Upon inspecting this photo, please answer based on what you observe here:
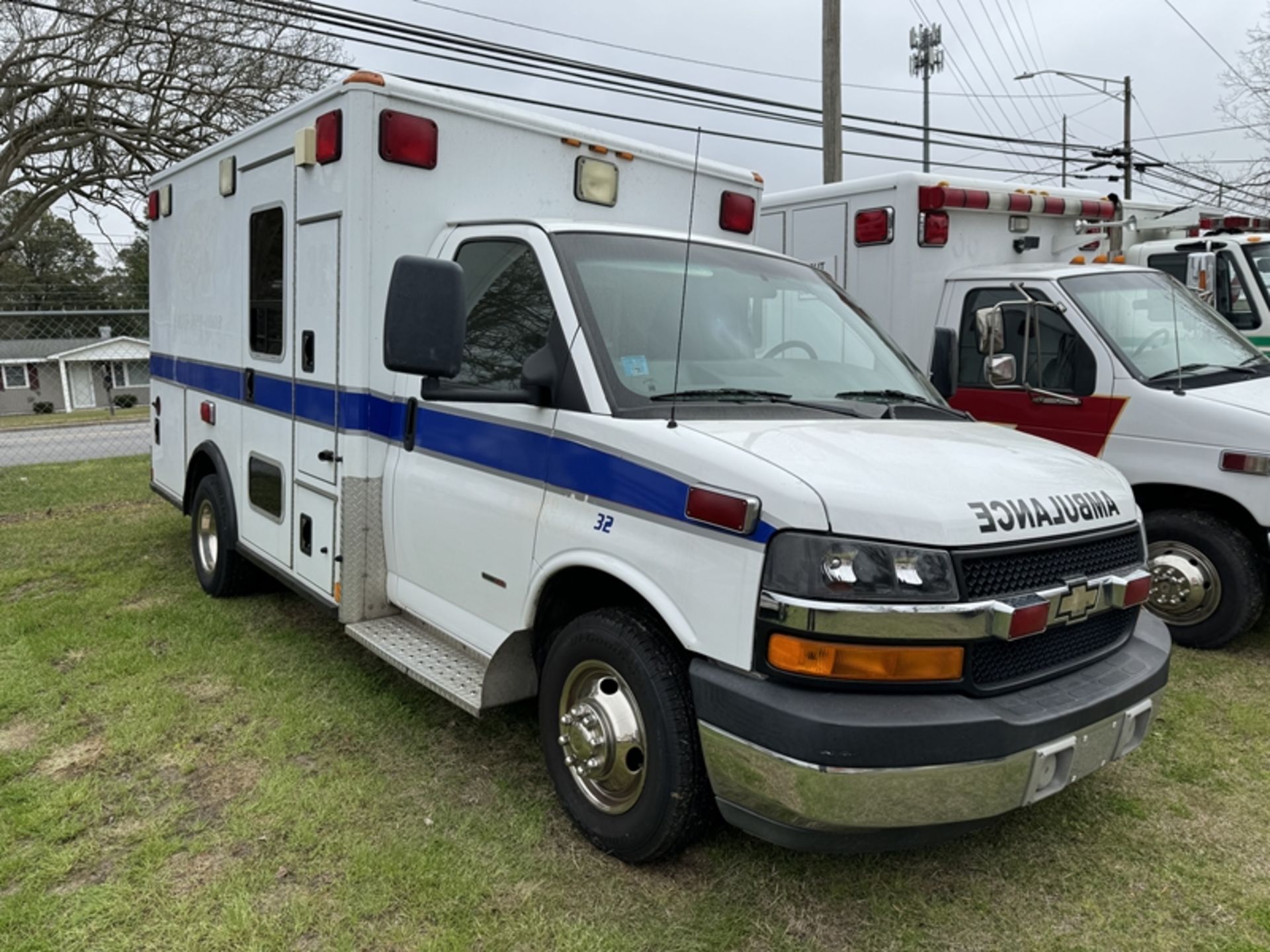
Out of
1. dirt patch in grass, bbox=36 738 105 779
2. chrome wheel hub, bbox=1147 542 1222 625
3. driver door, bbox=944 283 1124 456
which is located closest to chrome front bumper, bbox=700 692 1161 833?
dirt patch in grass, bbox=36 738 105 779

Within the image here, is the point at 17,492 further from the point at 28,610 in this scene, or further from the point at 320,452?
the point at 320,452

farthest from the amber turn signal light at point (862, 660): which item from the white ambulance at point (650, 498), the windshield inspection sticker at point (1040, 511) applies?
the windshield inspection sticker at point (1040, 511)

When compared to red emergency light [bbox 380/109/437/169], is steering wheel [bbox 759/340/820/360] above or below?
below

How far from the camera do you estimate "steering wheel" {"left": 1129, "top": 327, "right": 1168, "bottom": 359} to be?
18.2 feet

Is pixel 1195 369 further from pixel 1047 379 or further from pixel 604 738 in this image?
pixel 604 738

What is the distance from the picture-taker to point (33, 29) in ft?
68.8

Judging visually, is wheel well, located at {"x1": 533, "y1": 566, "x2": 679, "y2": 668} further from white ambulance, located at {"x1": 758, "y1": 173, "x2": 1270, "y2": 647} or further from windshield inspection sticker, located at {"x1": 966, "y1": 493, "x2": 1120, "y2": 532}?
white ambulance, located at {"x1": 758, "y1": 173, "x2": 1270, "y2": 647}

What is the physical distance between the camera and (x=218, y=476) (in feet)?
19.2

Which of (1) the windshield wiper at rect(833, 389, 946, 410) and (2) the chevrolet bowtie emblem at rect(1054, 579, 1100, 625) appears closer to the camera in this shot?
(2) the chevrolet bowtie emblem at rect(1054, 579, 1100, 625)

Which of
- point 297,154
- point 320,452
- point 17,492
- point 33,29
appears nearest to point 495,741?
point 320,452

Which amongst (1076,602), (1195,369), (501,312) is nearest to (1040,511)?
(1076,602)

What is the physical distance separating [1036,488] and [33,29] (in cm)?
2504

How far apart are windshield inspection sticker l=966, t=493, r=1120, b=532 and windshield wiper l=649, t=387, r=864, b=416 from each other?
0.74 metres

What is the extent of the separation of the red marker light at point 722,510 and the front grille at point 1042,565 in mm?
570
